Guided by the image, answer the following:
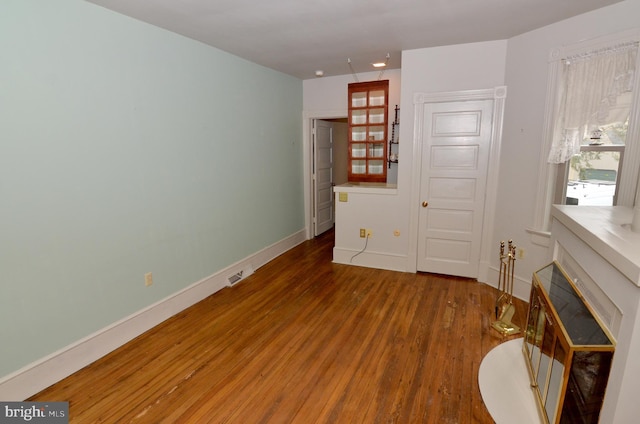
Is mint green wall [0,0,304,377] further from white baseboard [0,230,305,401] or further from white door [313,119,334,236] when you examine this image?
white door [313,119,334,236]

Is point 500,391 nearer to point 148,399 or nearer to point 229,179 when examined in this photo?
point 148,399

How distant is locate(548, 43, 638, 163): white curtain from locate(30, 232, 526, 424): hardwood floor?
1.62 m

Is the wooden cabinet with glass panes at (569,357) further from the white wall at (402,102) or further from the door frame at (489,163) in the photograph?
the white wall at (402,102)

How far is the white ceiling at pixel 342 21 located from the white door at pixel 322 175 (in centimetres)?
181

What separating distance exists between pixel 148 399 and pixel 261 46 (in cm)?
322

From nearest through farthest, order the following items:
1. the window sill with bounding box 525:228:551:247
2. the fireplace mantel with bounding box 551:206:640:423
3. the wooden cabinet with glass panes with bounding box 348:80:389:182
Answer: the fireplace mantel with bounding box 551:206:640:423
the window sill with bounding box 525:228:551:247
the wooden cabinet with glass panes with bounding box 348:80:389:182

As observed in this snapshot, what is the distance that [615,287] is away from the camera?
137cm

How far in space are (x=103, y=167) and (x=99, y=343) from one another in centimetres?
133

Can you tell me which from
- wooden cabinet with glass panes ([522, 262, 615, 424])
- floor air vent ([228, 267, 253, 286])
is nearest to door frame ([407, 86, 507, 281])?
wooden cabinet with glass panes ([522, 262, 615, 424])

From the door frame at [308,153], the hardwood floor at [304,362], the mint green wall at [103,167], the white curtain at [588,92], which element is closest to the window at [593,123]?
the white curtain at [588,92]

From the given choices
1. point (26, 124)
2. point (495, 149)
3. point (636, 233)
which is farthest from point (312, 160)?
point (636, 233)

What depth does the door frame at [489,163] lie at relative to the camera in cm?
348

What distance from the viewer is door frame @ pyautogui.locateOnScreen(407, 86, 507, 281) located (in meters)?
3.48

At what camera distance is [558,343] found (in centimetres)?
160
